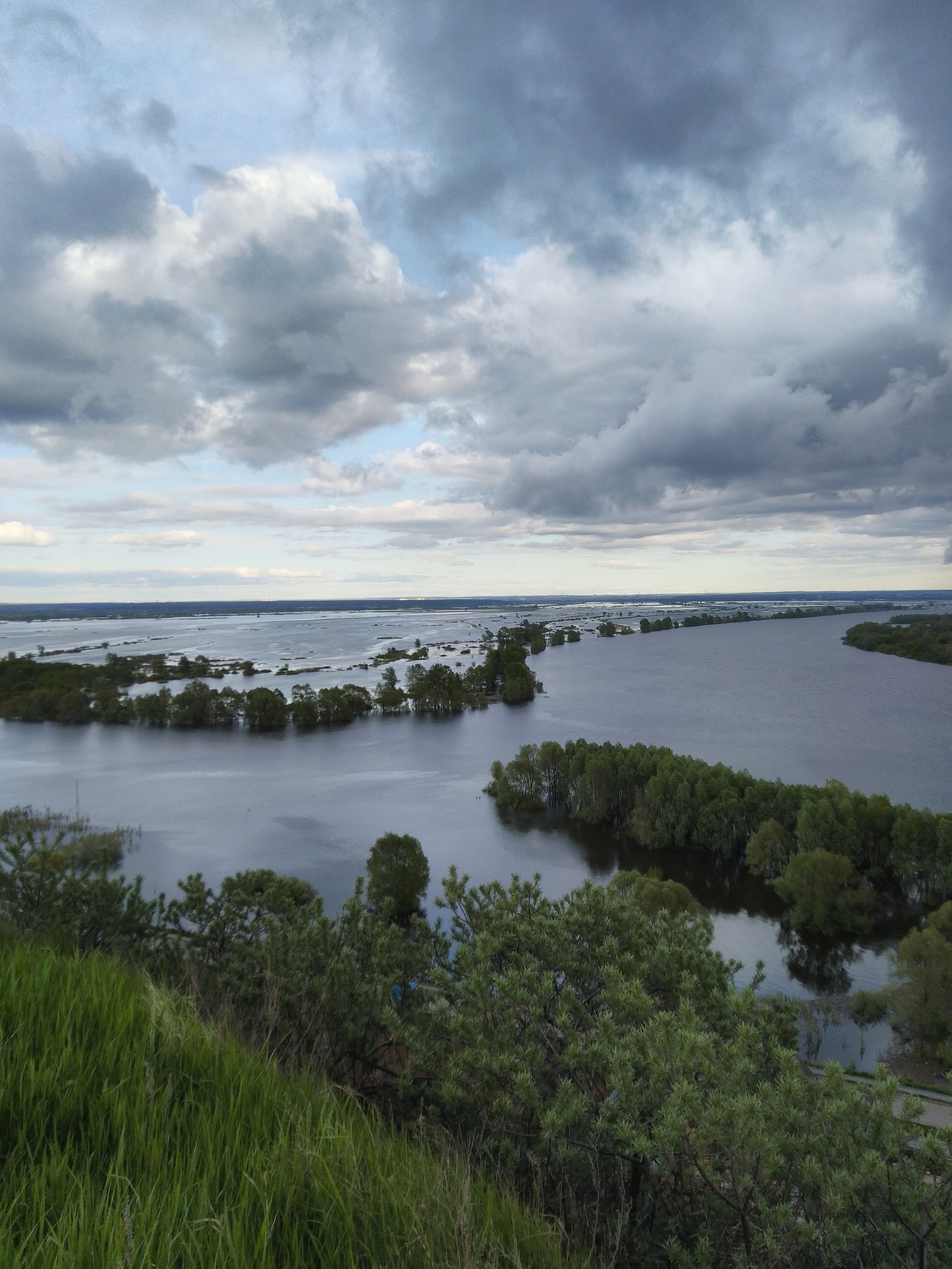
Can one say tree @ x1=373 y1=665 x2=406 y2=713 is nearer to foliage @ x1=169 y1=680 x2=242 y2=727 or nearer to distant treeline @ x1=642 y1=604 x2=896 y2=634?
foliage @ x1=169 y1=680 x2=242 y2=727

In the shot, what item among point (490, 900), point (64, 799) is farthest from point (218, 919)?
point (64, 799)

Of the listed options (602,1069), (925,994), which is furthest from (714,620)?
(602,1069)

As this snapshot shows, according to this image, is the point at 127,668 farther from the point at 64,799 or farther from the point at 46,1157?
the point at 46,1157

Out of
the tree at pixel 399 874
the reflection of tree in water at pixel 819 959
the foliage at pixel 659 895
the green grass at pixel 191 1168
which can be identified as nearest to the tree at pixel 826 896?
the reflection of tree in water at pixel 819 959

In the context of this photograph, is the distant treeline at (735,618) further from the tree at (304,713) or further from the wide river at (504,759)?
the tree at (304,713)

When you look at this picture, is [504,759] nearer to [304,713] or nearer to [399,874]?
[304,713]
